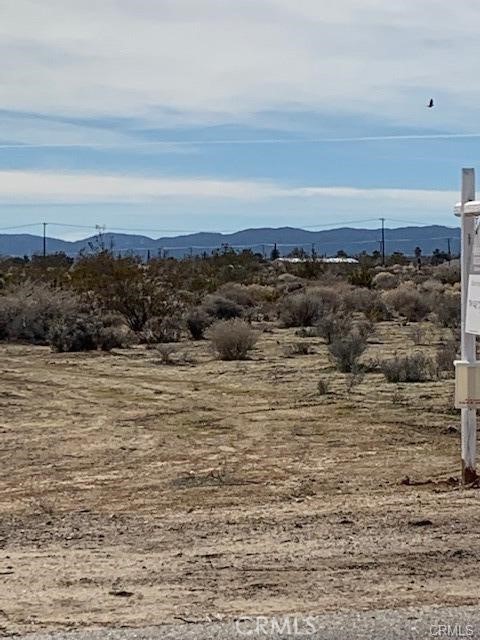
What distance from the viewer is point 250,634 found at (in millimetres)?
6297

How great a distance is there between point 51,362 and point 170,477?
15.5 m

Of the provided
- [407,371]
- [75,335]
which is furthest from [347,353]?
[75,335]

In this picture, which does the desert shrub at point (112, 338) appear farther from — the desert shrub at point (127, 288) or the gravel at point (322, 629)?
the gravel at point (322, 629)

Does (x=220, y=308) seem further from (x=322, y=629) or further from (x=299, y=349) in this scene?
(x=322, y=629)

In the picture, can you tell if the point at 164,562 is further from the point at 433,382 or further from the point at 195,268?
the point at 195,268

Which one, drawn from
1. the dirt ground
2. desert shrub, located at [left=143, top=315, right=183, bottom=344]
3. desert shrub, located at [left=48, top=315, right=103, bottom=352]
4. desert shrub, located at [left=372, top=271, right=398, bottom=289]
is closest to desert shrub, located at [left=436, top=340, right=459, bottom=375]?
the dirt ground

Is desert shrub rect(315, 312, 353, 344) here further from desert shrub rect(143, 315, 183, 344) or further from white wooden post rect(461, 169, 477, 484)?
white wooden post rect(461, 169, 477, 484)

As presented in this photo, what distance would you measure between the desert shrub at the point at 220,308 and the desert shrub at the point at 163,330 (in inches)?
123

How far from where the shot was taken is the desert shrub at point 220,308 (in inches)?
1551

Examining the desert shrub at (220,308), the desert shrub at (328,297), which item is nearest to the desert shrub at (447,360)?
the desert shrub at (220,308)

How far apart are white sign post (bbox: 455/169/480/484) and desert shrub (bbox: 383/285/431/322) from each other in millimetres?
31815

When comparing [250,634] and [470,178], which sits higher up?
[470,178]

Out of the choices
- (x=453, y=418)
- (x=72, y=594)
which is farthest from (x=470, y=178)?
(x=453, y=418)

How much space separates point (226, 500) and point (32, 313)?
24535 millimetres
